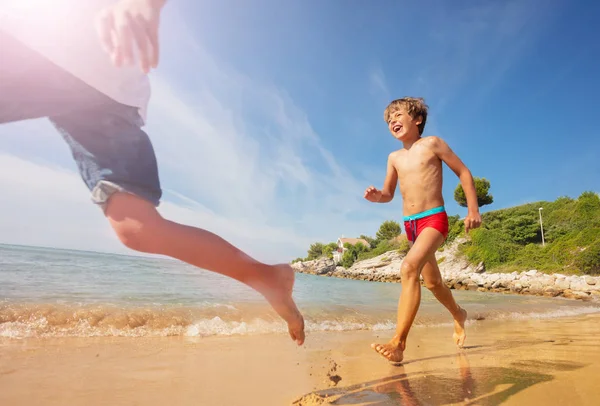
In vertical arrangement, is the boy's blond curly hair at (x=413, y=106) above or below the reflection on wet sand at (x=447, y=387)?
above

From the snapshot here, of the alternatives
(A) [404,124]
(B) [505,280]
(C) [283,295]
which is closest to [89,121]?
(C) [283,295]

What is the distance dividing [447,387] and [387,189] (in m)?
1.48

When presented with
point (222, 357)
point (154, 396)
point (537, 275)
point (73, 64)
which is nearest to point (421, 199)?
point (222, 357)

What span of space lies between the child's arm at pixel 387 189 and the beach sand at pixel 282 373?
3.94ft

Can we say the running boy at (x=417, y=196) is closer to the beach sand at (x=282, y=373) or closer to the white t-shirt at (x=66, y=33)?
the beach sand at (x=282, y=373)

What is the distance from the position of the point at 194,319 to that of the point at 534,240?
3087cm

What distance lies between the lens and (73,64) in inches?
47.9

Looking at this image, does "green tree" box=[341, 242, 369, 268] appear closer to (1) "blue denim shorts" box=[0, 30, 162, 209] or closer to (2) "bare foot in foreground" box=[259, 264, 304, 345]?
(2) "bare foot in foreground" box=[259, 264, 304, 345]

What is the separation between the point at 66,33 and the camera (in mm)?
1213

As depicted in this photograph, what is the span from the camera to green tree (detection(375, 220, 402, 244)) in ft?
187

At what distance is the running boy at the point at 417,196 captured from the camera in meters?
2.30

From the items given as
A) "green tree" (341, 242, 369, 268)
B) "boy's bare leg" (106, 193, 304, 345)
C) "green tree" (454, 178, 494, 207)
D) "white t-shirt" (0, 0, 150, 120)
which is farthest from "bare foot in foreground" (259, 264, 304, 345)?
"green tree" (341, 242, 369, 268)

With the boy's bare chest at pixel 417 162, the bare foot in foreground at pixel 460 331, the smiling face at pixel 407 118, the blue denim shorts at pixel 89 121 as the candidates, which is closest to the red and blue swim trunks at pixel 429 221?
the boy's bare chest at pixel 417 162

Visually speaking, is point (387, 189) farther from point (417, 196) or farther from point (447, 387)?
point (447, 387)
